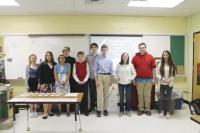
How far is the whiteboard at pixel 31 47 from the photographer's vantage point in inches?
264

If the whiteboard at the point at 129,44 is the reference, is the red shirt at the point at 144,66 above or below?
below

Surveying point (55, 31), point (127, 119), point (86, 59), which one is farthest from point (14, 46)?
point (127, 119)

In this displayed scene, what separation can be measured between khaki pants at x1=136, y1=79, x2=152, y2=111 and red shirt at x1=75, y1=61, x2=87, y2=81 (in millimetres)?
1199

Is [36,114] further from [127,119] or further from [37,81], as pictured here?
[127,119]

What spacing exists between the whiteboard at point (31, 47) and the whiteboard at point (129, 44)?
0.43m

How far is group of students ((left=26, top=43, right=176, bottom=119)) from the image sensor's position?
18.2ft

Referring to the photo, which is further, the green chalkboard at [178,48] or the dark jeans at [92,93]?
the green chalkboard at [178,48]

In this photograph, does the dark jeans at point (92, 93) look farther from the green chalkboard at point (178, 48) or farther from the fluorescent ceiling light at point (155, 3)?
the green chalkboard at point (178, 48)

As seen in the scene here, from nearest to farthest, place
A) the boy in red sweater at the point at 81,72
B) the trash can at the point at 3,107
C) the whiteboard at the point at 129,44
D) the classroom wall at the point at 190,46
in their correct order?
the trash can at the point at 3,107, the boy in red sweater at the point at 81,72, the classroom wall at the point at 190,46, the whiteboard at the point at 129,44

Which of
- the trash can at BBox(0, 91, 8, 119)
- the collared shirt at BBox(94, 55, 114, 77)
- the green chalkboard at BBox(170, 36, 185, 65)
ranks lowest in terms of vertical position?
the trash can at BBox(0, 91, 8, 119)

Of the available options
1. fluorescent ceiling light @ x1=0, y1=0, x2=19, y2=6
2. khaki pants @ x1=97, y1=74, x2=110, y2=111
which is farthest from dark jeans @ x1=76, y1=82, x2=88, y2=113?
fluorescent ceiling light @ x1=0, y1=0, x2=19, y2=6

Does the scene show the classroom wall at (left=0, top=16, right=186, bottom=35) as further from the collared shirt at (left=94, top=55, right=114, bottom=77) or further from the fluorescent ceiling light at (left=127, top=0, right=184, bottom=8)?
the collared shirt at (left=94, top=55, right=114, bottom=77)

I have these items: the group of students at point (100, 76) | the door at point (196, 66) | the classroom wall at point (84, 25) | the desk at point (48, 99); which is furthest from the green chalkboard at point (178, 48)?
the desk at point (48, 99)

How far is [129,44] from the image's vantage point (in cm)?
686
